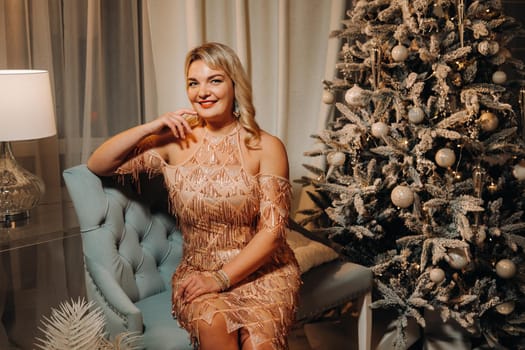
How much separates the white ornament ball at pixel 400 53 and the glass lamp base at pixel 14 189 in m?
1.55

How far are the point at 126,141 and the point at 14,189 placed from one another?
0.76m

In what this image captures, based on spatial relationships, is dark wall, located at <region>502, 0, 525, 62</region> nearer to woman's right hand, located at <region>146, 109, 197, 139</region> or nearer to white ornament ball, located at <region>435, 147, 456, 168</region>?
white ornament ball, located at <region>435, 147, 456, 168</region>

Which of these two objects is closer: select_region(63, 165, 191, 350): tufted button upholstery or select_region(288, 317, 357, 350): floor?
select_region(63, 165, 191, 350): tufted button upholstery

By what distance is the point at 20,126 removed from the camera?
2.40 metres

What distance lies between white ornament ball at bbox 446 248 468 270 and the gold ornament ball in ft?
1.65

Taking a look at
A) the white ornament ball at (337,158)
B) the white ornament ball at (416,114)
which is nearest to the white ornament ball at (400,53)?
the white ornament ball at (416,114)

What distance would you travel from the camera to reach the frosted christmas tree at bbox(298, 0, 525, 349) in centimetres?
243

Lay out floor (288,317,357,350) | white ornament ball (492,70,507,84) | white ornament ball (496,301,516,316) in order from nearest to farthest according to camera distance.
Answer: white ornament ball (492,70,507,84) < white ornament ball (496,301,516,316) < floor (288,317,357,350)

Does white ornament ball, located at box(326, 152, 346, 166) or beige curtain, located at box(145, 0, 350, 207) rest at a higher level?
beige curtain, located at box(145, 0, 350, 207)

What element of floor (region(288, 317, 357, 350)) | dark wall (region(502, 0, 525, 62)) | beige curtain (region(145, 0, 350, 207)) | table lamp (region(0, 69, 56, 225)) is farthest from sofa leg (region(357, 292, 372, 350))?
dark wall (region(502, 0, 525, 62))

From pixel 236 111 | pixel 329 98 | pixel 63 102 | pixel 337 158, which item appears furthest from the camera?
pixel 63 102

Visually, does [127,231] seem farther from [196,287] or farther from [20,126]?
[20,126]

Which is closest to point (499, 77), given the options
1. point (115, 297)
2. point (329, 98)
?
point (329, 98)

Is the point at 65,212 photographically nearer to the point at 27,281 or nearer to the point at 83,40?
the point at 27,281
